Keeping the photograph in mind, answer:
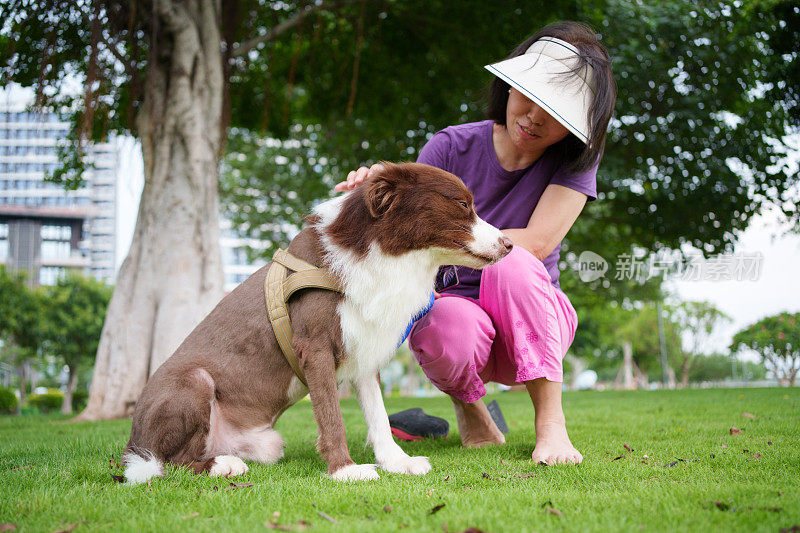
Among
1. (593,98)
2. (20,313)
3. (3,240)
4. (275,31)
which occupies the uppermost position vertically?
(275,31)

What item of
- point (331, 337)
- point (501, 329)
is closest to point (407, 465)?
point (331, 337)

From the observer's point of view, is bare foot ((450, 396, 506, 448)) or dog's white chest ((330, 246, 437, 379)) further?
bare foot ((450, 396, 506, 448))

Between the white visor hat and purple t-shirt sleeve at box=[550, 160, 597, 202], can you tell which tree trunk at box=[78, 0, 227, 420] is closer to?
purple t-shirt sleeve at box=[550, 160, 597, 202]

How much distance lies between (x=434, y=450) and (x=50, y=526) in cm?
244

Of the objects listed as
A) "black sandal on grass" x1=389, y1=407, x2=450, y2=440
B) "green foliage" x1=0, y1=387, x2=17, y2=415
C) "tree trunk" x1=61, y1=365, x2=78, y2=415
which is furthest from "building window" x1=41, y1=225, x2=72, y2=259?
"black sandal on grass" x1=389, y1=407, x2=450, y2=440

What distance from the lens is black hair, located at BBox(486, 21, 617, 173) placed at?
3.49m

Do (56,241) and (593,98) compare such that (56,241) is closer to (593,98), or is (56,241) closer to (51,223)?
(51,223)

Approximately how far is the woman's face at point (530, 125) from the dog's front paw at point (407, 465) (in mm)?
1997

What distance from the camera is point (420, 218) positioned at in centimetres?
318

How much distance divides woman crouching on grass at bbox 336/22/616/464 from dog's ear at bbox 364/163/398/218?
29 cm

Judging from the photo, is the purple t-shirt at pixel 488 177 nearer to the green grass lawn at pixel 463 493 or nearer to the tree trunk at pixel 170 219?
the green grass lawn at pixel 463 493

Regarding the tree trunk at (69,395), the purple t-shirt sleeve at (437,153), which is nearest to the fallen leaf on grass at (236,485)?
the purple t-shirt sleeve at (437,153)

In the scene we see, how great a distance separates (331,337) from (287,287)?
367mm

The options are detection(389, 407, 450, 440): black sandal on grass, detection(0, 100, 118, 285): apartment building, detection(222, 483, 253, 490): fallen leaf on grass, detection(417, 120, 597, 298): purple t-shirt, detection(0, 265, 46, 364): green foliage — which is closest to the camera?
detection(222, 483, 253, 490): fallen leaf on grass
